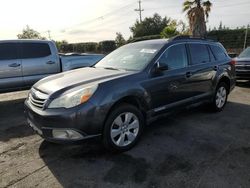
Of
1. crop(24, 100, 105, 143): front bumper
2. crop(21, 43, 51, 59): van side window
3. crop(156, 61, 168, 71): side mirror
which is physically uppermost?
crop(21, 43, 51, 59): van side window

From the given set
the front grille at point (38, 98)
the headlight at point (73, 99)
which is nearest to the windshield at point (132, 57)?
the headlight at point (73, 99)

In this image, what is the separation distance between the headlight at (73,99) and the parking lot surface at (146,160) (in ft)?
2.07

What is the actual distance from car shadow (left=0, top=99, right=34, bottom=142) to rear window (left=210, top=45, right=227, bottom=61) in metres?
4.35

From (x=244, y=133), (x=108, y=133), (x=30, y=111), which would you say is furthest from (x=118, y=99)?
(x=244, y=133)

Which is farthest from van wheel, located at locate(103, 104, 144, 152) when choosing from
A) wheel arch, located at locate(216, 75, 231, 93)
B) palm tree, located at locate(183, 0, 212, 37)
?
palm tree, located at locate(183, 0, 212, 37)

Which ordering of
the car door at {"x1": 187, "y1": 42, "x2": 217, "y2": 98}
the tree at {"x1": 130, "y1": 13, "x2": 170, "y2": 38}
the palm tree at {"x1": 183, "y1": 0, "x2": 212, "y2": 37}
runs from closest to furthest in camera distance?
the car door at {"x1": 187, "y1": 42, "x2": 217, "y2": 98}
the palm tree at {"x1": 183, "y1": 0, "x2": 212, "y2": 37}
the tree at {"x1": 130, "y1": 13, "x2": 170, "y2": 38}

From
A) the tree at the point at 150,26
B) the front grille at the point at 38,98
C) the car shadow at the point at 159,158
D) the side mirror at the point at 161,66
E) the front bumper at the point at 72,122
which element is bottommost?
the car shadow at the point at 159,158

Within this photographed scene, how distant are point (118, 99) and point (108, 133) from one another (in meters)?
0.51

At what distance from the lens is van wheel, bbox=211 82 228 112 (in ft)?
19.3

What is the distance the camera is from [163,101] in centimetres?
439

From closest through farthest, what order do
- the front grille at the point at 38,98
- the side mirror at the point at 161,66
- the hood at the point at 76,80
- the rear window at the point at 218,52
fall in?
the front grille at the point at 38,98 < the hood at the point at 76,80 < the side mirror at the point at 161,66 < the rear window at the point at 218,52

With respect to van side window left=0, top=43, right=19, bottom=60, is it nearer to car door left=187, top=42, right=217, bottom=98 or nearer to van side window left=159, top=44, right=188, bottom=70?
van side window left=159, top=44, right=188, bottom=70

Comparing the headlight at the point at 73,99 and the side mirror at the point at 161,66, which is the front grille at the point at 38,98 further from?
the side mirror at the point at 161,66

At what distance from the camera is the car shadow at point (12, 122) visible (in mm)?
4711
